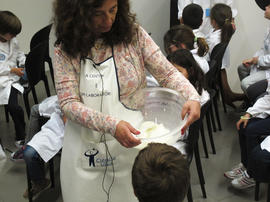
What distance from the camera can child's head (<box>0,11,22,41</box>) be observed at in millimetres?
2752

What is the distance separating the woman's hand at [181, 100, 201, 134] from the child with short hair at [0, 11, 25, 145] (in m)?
2.02

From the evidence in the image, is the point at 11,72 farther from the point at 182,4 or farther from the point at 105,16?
the point at 105,16

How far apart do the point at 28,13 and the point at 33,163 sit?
286 cm

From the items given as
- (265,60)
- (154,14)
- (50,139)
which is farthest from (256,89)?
(154,14)

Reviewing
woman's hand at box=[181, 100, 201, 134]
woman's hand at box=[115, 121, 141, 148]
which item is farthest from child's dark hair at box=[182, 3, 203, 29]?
woman's hand at box=[115, 121, 141, 148]

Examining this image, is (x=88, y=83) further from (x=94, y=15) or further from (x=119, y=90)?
(x=94, y=15)

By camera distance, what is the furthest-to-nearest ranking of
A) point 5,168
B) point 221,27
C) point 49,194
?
1. point 221,27
2. point 5,168
3. point 49,194

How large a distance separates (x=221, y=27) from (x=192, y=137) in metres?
1.66

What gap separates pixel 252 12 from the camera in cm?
331

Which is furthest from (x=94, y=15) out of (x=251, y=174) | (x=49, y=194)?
(x=49, y=194)

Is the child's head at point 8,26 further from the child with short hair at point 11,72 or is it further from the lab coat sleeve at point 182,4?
the lab coat sleeve at point 182,4

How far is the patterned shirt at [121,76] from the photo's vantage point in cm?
104

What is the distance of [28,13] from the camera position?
4.17 m

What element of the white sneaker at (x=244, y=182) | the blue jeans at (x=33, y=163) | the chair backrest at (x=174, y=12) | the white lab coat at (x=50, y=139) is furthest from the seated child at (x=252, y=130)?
the chair backrest at (x=174, y=12)
